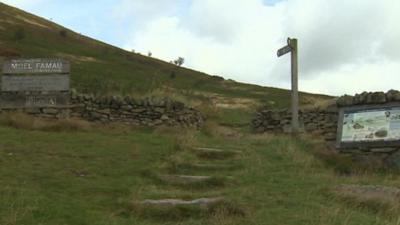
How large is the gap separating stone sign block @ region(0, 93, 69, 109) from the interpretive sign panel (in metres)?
8.15

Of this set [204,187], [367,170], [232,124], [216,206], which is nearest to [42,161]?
[204,187]

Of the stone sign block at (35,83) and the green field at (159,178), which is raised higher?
the stone sign block at (35,83)

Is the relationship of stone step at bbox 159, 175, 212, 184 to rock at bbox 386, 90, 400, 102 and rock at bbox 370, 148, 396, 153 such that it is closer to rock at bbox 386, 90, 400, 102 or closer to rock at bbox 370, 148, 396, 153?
rock at bbox 370, 148, 396, 153

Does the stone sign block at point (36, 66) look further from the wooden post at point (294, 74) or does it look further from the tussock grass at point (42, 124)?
the wooden post at point (294, 74)

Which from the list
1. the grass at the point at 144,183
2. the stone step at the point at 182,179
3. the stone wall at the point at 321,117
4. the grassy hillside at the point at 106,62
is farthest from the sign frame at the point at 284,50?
the grassy hillside at the point at 106,62

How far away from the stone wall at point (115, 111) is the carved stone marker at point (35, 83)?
0.22 m

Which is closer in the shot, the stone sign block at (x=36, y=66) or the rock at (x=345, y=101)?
the rock at (x=345, y=101)

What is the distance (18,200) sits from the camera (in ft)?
23.0

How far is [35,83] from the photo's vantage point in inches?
703

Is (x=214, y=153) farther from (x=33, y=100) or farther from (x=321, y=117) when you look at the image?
(x=33, y=100)

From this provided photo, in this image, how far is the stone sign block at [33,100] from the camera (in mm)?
17500

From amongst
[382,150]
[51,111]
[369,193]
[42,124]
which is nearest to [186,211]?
[369,193]

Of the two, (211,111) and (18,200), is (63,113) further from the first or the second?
(18,200)

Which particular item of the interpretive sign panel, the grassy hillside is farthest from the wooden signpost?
the grassy hillside
